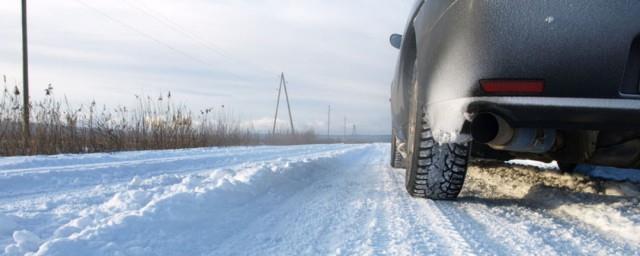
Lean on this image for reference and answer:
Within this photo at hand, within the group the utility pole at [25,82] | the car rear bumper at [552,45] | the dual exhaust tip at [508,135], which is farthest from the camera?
the utility pole at [25,82]

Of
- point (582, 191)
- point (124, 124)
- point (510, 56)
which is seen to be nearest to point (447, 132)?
point (510, 56)

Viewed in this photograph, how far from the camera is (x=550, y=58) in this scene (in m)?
1.65

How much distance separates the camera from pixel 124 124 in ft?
30.5

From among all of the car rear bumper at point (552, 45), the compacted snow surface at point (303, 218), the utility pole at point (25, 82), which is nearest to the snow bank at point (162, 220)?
the compacted snow surface at point (303, 218)

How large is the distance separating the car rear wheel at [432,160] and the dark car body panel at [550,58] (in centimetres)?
39

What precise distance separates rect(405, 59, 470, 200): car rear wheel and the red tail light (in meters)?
0.54

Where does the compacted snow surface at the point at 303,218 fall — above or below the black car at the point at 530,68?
below

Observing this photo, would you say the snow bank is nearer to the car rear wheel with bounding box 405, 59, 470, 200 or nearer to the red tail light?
the car rear wheel with bounding box 405, 59, 470, 200

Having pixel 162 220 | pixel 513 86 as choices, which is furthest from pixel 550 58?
pixel 162 220

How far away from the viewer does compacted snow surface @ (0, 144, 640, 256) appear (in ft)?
5.21

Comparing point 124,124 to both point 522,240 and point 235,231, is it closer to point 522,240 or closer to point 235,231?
point 235,231

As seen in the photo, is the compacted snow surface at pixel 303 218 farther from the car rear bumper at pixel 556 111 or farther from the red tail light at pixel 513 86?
the red tail light at pixel 513 86

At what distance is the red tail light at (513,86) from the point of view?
167 centimetres

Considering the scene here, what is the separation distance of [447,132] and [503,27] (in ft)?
1.69
